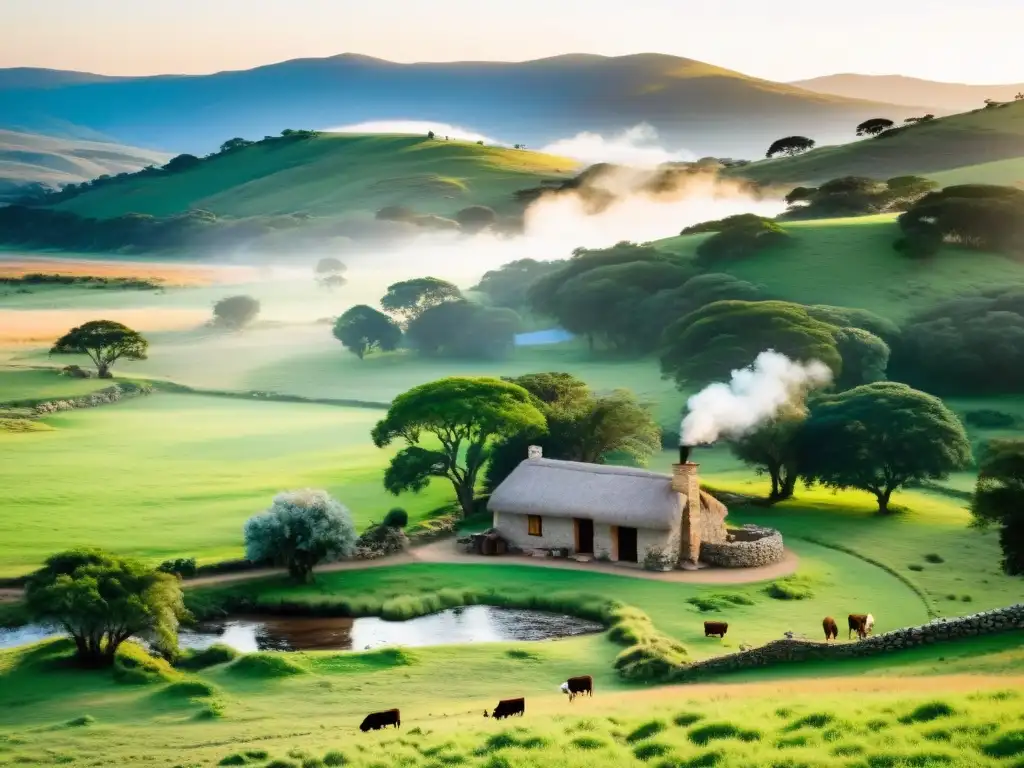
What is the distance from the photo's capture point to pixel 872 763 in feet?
76.5

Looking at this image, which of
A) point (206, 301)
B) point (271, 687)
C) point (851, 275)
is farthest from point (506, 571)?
point (206, 301)

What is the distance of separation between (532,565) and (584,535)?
2.74 meters

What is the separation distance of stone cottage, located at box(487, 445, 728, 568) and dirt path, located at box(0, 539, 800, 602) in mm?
880

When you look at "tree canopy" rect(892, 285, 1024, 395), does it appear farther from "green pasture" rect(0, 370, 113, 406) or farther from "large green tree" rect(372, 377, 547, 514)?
"green pasture" rect(0, 370, 113, 406)

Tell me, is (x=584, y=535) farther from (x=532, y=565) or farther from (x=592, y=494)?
(x=532, y=565)

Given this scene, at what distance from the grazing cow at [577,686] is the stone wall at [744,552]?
735 inches

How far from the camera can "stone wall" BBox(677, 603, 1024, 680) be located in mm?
35250

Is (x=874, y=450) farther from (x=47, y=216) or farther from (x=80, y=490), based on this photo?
(x=47, y=216)

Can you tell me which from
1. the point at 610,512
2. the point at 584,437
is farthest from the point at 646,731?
the point at 584,437

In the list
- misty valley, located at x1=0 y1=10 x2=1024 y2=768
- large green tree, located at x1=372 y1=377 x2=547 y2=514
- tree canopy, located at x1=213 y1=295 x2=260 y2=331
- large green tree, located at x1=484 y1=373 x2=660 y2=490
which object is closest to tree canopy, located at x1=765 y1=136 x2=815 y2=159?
misty valley, located at x1=0 y1=10 x2=1024 y2=768

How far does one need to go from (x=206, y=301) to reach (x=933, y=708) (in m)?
115

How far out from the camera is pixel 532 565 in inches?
2066

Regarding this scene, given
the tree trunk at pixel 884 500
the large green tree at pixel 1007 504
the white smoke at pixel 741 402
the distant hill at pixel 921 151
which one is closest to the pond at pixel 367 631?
the white smoke at pixel 741 402

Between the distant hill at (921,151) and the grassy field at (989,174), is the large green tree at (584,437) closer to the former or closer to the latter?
the grassy field at (989,174)
